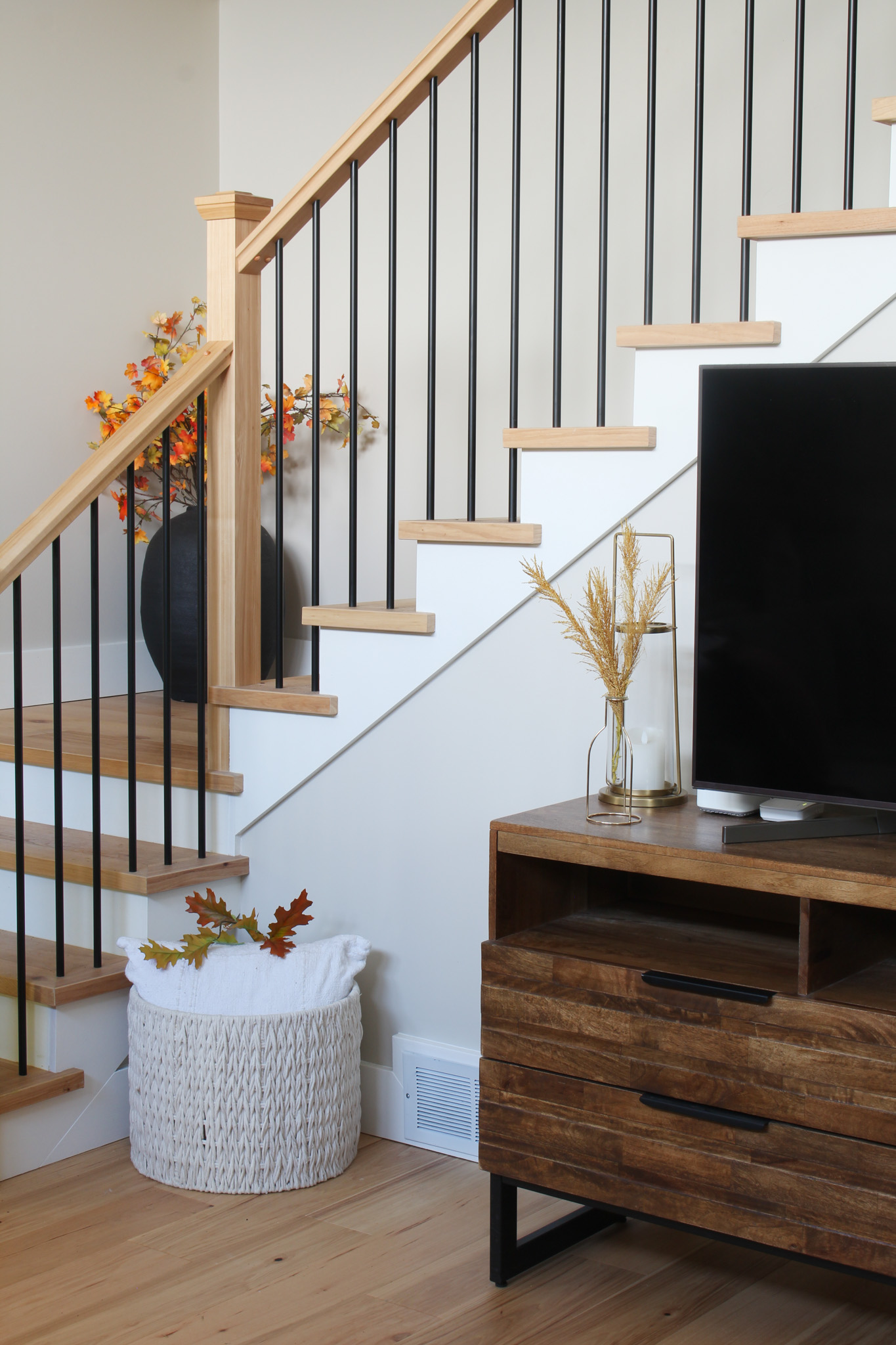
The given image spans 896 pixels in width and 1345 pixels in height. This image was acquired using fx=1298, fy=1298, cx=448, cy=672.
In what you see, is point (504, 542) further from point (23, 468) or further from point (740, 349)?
point (23, 468)

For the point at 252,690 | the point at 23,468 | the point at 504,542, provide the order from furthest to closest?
the point at 23,468 → the point at 252,690 → the point at 504,542

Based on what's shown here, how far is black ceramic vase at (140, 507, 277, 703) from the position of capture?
346 cm

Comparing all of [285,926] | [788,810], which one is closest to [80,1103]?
[285,926]

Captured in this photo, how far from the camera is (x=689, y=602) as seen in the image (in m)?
2.10

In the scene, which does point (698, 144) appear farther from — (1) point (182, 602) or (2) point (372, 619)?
(1) point (182, 602)

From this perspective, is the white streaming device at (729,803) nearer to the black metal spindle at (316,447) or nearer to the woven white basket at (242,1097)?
the woven white basket at (242,1097)

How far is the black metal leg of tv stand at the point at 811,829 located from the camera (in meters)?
1.70

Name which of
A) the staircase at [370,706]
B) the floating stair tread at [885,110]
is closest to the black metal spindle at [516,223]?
the staircase at [370,706]

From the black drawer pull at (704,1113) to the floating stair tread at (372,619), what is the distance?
946 millimetres

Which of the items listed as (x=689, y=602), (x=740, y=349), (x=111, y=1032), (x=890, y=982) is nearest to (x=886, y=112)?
(x=740, y=349)

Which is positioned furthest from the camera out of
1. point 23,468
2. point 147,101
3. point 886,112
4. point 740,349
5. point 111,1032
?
point 147,101

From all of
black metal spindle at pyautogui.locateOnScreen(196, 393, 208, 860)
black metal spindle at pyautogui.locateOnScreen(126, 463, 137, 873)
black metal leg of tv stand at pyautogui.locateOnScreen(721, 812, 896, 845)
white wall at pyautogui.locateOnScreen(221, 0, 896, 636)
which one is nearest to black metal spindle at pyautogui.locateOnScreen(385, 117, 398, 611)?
black metal spindle at pyautogui.locateOnScreen(196, 393, 208, 860)

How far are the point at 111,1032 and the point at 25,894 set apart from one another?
1.34 ft

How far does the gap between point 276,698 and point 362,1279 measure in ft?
3.54
